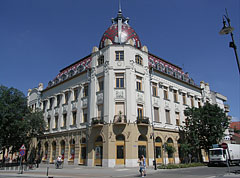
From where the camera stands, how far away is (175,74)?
125ft

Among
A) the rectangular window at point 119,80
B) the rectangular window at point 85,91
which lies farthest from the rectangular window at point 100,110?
the rectangular window at point 85,91

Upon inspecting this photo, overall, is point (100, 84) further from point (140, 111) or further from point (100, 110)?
point (140, 111)

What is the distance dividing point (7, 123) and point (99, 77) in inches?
551

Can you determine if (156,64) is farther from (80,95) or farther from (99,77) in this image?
(80,95)

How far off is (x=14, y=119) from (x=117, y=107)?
1444 centimetres

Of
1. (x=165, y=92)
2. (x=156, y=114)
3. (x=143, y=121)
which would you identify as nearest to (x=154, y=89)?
(x=165, y=92)

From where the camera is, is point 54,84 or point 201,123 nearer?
point 201,123

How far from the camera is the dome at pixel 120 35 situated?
107ft

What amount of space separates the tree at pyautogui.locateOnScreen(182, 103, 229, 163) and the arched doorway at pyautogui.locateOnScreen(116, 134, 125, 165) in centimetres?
1151

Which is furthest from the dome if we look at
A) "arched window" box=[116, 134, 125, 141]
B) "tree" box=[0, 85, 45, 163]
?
"tree" box=[0, 85, 45, 163]

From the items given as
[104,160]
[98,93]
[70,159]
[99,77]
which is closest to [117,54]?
[99,77]

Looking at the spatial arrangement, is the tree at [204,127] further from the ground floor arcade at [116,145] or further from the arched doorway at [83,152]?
the arched doorway at [83,152]

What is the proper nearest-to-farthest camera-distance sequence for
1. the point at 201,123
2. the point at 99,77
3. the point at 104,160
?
the point at 104,160
the point at 99,77
the point at 201,123

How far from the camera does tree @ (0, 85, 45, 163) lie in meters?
28.4
